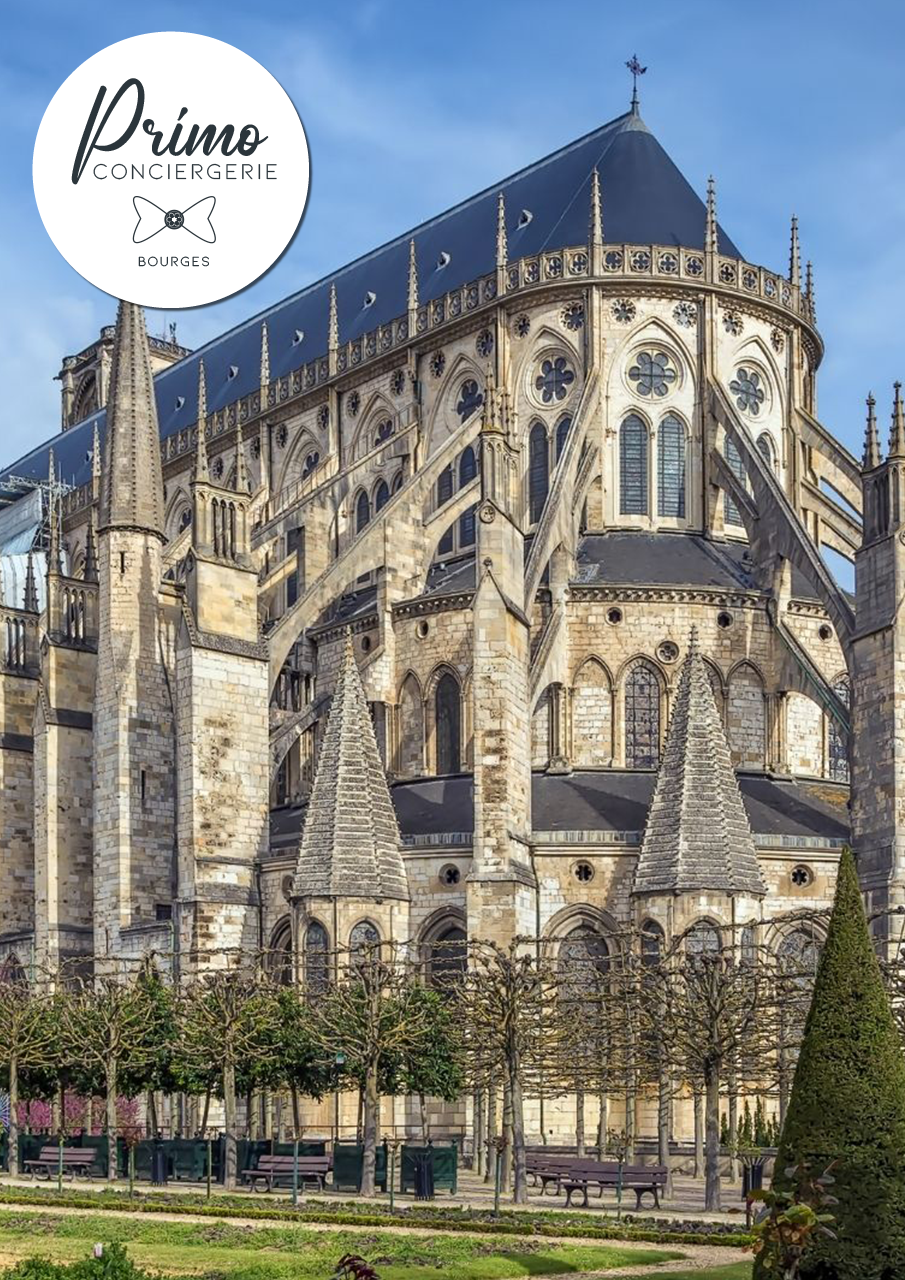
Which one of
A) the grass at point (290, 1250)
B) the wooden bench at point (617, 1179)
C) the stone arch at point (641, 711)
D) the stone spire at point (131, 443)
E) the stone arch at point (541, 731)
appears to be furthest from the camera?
the stone spire at point (131, 443)

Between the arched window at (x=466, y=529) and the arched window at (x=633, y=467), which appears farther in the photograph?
the arched window at (x=466, y=529)

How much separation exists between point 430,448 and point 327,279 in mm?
15059

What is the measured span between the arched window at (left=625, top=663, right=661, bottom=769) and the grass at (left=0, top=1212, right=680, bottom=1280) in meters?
24.6

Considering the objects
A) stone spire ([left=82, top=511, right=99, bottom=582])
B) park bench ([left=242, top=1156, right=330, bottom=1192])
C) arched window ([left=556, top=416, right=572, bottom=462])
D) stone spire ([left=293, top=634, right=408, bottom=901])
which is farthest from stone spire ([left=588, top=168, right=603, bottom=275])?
park bench ([left=242, top=1156, right=330, bottom=1192])

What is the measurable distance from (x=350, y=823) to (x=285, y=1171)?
10.7 metres

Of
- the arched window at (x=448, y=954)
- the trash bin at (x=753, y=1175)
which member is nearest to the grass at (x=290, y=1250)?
the trash bin at (x=753, y=1175)

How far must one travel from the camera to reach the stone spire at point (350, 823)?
146ft

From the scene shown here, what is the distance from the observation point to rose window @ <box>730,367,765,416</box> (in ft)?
188

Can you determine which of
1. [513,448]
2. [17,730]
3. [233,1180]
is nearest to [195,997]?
[233,1180]

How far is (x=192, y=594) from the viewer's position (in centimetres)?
4950

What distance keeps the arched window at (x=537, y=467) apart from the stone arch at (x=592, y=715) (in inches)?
262

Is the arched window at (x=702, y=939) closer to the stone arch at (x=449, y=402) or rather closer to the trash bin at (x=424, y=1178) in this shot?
the trash bin at (x=424, y=1178)

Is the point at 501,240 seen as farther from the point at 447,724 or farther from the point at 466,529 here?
the point at 447,724

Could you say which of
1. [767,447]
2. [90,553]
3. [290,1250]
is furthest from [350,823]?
[90,553]
